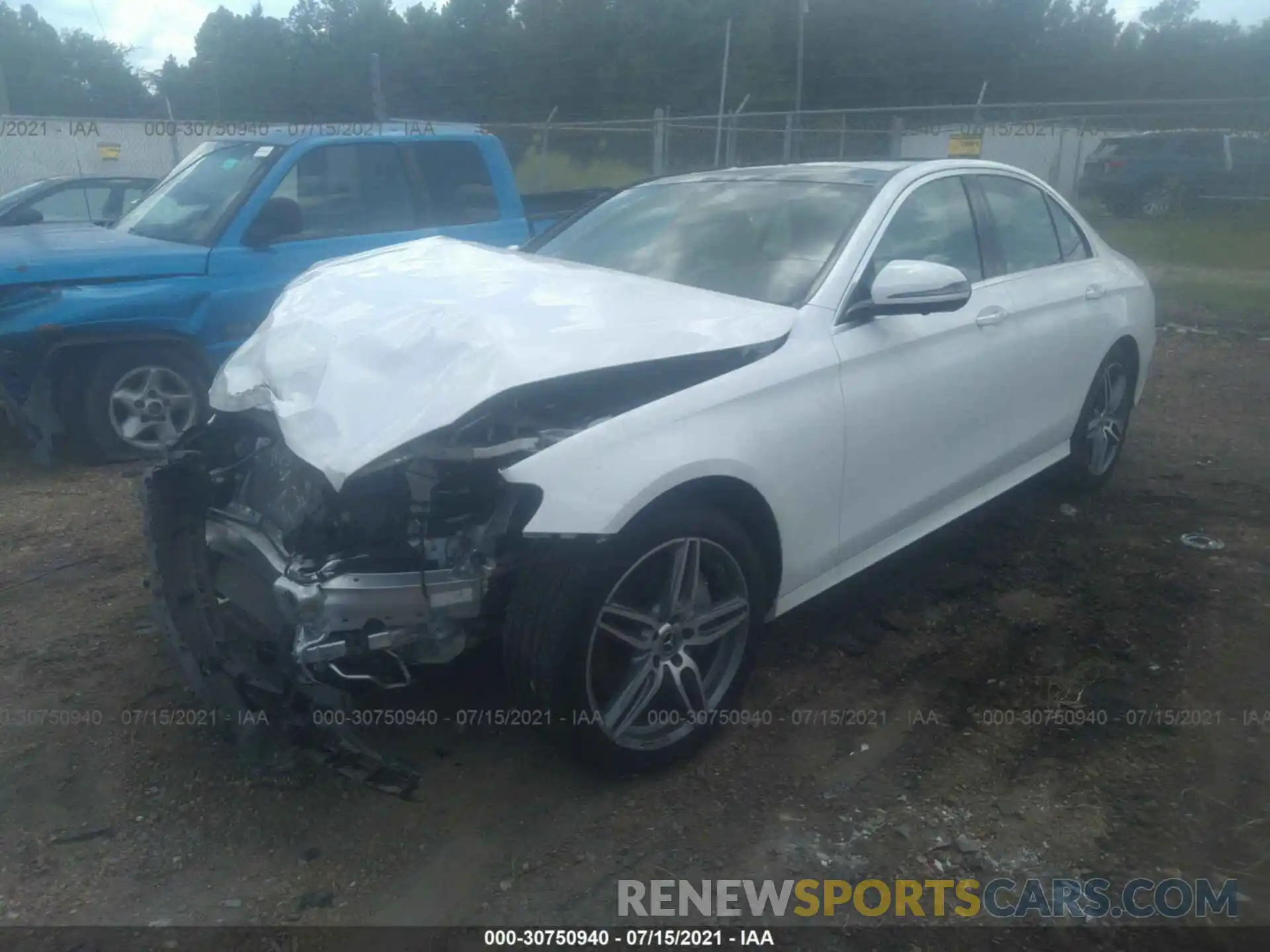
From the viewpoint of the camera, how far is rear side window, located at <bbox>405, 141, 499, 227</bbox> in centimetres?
693

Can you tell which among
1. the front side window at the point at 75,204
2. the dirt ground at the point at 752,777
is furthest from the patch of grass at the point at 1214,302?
the front side window at the point at 75,204

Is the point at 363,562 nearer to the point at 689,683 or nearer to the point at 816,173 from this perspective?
the point at 689,683

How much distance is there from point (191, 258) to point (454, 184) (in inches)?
75.5

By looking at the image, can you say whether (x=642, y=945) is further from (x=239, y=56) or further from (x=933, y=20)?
(x=239, y=56)

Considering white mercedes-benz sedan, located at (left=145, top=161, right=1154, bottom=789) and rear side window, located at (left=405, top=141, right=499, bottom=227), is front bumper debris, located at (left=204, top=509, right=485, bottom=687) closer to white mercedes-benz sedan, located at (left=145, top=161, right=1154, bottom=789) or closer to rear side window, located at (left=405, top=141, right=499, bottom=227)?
white mercedes-benz sedan, located at (left=145, top=161, right=1154, bottom=789)

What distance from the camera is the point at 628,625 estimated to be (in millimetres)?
2961

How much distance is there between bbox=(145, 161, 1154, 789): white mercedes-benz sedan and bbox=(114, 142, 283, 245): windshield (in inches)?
102

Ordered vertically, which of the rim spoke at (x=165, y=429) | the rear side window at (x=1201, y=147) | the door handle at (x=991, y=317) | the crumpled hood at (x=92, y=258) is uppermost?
the rear side window at (x=1201, y=147)

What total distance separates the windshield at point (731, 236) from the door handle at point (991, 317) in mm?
698

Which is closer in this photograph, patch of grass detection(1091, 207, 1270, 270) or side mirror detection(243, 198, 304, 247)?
side mirror detection(243, 198, 304, 247)

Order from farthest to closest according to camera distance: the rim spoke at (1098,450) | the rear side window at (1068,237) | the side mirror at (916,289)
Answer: the rim spoke at (1098,450), the rear side window at (1068,237), the side mirror at (916,289)

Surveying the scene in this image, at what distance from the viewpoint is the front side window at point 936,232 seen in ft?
12.6

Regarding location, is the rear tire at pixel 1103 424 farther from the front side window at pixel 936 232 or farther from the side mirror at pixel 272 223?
the side mirror at pixel 272 223

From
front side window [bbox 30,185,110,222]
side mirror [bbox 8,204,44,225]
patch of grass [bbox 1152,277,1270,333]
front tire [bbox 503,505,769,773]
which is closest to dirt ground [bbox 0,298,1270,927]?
front tire [bbox 503,505,769,773]
